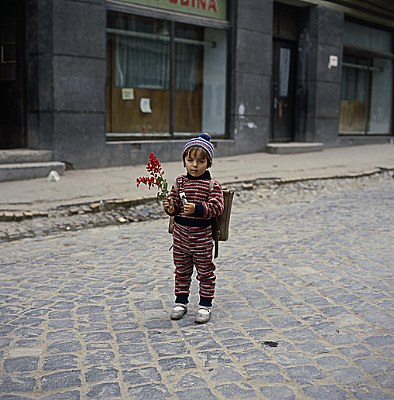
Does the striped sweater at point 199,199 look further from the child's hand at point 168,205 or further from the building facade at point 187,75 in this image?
the building facade at point 187,75

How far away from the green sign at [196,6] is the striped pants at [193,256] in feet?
26.3

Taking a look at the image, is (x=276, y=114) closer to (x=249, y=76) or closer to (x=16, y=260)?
(x=249, y=76)

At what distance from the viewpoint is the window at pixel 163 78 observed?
37.0 feet

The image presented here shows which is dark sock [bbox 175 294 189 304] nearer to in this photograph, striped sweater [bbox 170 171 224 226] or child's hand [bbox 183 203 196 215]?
striped sweater [bbox 170 171 224 226]

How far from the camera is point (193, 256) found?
13.5ft

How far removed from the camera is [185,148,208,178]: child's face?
13.1 feet

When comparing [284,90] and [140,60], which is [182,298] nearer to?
[140,60]

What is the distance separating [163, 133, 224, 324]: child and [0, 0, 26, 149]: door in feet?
22.7

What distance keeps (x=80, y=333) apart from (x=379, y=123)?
16295 millimetres

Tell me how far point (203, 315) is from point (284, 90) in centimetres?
1203

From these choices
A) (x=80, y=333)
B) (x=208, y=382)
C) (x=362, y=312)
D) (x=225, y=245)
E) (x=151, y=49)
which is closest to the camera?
(x=208, y=382)

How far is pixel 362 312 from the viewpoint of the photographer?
4.27 m

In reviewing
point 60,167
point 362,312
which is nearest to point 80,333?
point 362,312

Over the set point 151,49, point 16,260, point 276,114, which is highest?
point 151,49
